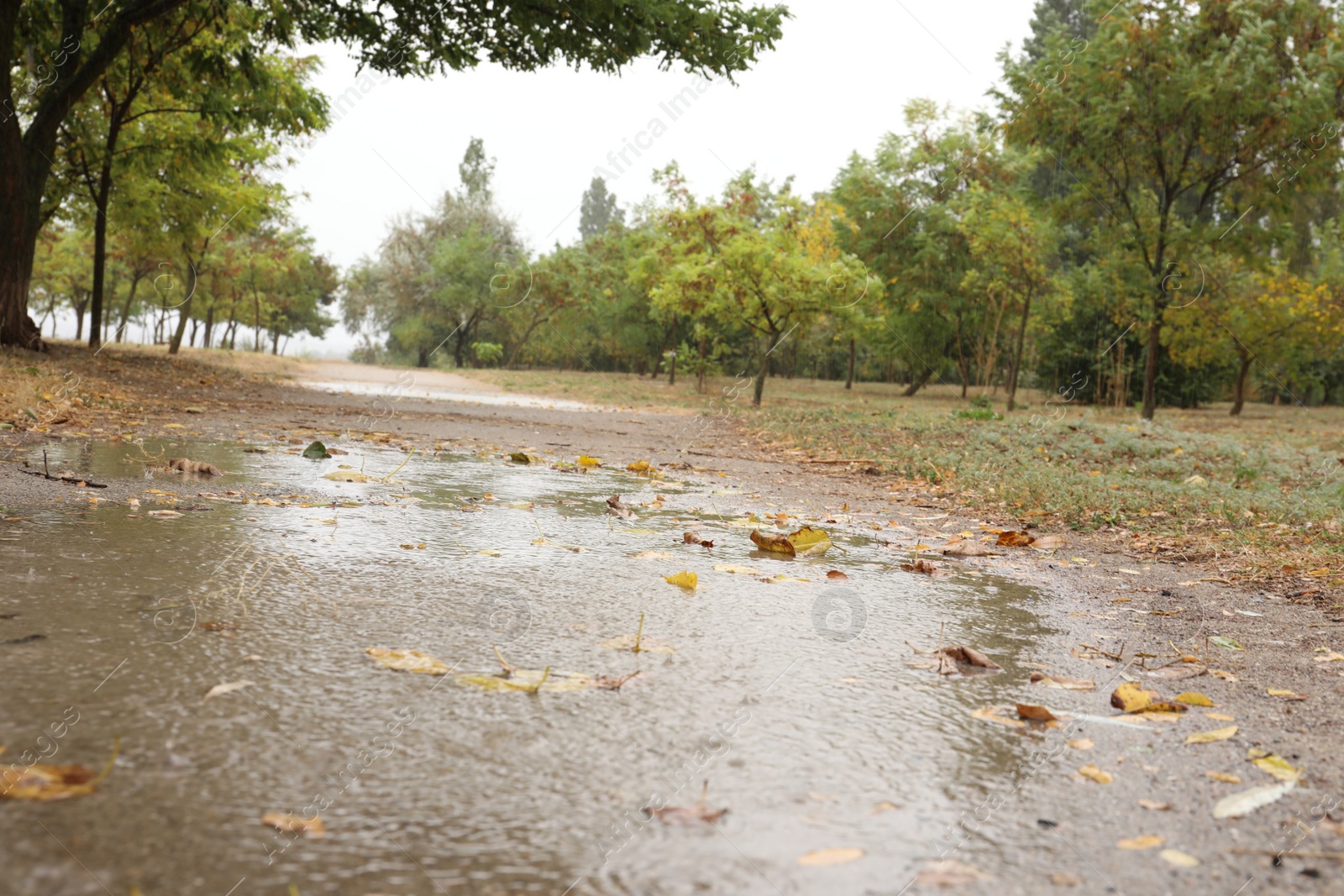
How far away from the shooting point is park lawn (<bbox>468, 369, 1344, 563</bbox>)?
18.7 ft

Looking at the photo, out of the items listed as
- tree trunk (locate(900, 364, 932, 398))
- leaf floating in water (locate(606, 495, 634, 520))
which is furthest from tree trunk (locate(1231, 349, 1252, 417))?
leaf floating in water (locate(606, 495, 634, 520))

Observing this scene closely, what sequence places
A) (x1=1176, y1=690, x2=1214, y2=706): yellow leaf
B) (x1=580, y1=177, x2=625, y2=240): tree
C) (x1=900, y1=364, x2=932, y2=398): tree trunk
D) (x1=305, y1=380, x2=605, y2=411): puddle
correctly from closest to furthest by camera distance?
(x1=1176, y1=690, x2=1214, y2=706): yellow leaf → (x1=305, y1=380, x2=605, y2=411): puddle → (x1=900, y1=364, x2=932, y2=398): tree trunk → (x1=580, y1=177, x2=625, y2=240): tree

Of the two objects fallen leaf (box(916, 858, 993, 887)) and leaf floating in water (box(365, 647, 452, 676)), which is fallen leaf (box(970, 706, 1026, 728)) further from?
leaf floating in water (box(365, 647, 452, 676))

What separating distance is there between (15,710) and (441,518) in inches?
106

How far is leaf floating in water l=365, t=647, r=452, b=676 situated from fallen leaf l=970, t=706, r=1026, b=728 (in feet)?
4.37

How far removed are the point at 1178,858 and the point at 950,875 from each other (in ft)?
1.43

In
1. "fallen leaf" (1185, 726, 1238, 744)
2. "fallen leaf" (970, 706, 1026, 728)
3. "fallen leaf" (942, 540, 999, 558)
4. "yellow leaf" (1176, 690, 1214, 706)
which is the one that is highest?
"fallen leaf" (942, 540, 999, 558)

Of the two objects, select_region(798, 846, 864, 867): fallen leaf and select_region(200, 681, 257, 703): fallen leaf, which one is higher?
select_region(798, 846, 864, 867): fallen leaf

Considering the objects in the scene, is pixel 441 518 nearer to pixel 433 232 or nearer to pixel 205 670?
pixel 205 670

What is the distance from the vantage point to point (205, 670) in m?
2.16

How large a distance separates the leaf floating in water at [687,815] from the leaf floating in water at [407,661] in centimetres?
83

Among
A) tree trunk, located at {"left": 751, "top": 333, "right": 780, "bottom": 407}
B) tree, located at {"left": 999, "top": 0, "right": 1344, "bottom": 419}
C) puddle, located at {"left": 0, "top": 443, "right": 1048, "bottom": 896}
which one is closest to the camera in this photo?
puddle, located at {"left": 0, "top": 443, "right": 1048, "bottom": 896}

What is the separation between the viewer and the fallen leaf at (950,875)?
1489mm

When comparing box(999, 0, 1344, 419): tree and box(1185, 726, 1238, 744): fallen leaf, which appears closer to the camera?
box(1185, 726, 1238, 744): fallen leaf
